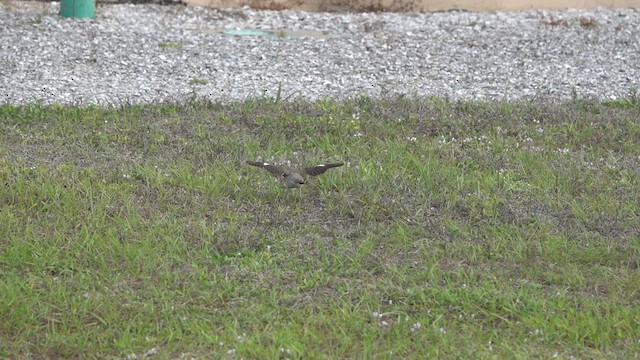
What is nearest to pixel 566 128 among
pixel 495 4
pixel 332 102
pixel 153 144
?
pixel 332 102

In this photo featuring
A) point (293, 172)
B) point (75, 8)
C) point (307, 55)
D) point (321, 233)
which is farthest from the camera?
point (75, 8)

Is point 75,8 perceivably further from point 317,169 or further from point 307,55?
point 317,169

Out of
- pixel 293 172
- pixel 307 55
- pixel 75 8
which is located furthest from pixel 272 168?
pixel 75 8

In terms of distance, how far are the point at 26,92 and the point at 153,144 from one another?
161 centimetres

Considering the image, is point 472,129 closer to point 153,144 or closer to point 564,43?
point 153,144

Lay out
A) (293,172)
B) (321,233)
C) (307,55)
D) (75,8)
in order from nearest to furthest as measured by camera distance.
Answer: (321,233) < (293,172) < (307,55) < (75,8)

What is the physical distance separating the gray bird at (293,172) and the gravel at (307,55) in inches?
76.2

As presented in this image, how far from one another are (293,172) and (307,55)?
354 cm

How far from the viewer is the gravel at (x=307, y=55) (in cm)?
792

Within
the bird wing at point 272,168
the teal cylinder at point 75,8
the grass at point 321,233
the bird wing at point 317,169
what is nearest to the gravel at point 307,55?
the teal cylinder at point 75,8

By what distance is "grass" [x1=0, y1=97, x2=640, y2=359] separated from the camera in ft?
13.6

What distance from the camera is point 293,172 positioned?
18.2 ft

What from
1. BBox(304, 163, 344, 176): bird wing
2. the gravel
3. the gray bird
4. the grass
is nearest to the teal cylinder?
the gravel

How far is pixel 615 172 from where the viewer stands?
20.2 ft
